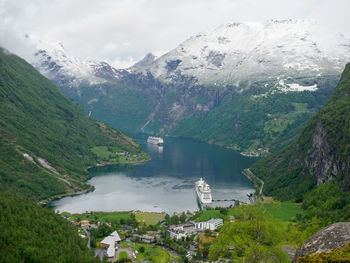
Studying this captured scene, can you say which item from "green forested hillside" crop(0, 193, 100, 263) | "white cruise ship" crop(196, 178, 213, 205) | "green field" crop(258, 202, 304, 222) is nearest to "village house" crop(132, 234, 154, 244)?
"green forested hillside" crop(0, 193, 100, 263)

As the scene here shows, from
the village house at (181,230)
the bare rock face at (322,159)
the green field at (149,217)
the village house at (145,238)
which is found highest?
the bare rock face at (322,159)

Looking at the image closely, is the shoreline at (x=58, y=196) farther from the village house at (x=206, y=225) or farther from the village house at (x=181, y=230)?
the village house at (x=206, y=225)

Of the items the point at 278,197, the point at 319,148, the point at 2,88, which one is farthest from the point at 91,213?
the point at 2,88

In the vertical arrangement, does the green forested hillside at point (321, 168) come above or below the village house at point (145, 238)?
above

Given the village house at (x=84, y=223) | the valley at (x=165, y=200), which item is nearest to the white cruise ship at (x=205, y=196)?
the valley at (x=165, y=200)

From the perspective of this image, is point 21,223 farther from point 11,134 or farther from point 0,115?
point 0,115

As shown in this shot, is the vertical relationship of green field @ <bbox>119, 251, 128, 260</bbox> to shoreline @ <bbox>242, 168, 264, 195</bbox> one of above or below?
below

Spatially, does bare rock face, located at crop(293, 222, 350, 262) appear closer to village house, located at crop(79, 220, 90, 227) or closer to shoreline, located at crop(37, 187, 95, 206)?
village house, located at crop(79, 220, 90, 227)
